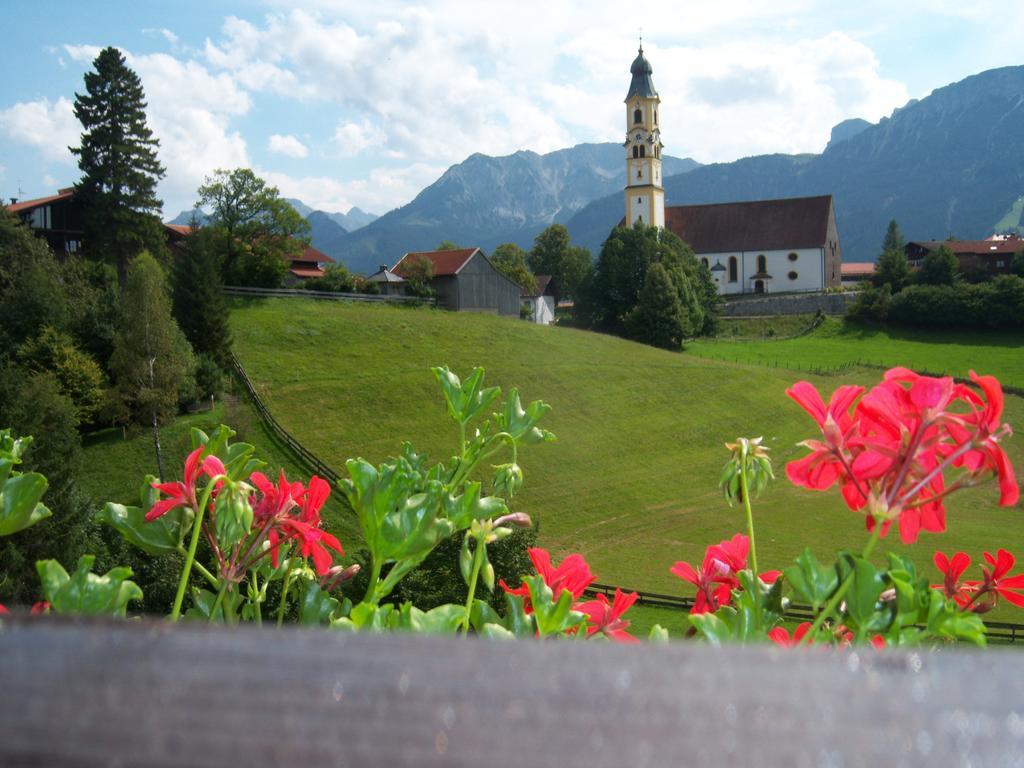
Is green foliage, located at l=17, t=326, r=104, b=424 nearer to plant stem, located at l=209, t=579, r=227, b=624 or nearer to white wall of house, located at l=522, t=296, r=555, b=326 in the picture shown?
plant stem, located at l=209, t=579, r=227, b=624

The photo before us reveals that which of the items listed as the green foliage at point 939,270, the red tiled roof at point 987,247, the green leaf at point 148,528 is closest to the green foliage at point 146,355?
the green leaf at point 148,528

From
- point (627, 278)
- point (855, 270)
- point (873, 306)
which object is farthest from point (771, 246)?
point (855, 270)

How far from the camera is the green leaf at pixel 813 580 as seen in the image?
4.35 ft

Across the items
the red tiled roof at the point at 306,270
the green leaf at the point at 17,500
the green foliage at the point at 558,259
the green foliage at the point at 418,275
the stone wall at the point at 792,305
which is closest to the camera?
the green leaf at the point at 17,500

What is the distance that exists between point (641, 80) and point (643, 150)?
8005 mm

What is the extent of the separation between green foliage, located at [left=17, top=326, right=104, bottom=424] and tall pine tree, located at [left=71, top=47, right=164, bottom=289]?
12326 mm

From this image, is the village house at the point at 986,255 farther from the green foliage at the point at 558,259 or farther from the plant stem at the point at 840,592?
the plant stem at the point at 840,592

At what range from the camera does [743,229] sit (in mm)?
92188

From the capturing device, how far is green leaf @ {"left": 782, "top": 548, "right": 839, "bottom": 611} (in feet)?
4.35

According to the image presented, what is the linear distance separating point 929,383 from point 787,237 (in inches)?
3700

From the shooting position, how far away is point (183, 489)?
5.67 ft

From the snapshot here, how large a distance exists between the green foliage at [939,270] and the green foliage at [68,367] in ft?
213

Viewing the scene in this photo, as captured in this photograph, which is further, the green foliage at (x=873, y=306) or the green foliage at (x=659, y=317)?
the green foliage at (x=873, y=306)

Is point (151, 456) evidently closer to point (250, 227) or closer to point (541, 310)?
point (250, 227)
